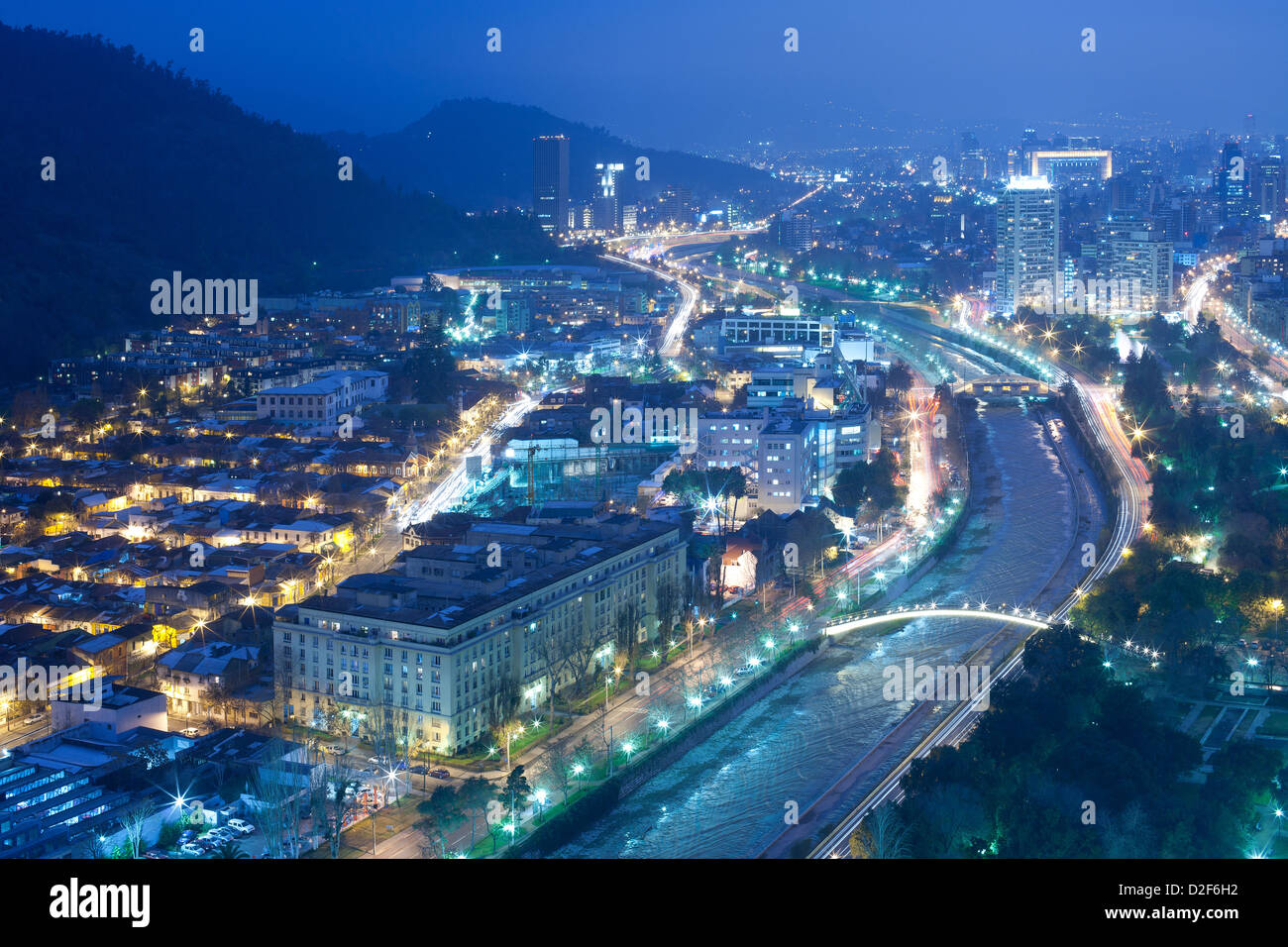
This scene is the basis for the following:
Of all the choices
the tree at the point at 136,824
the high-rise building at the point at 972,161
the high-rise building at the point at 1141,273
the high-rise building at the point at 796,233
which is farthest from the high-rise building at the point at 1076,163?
the tree at the point at 136,824

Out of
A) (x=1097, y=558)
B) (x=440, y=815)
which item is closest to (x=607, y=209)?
(x=1097, y=558)

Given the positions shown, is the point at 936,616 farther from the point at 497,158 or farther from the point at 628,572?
the point at 497,158

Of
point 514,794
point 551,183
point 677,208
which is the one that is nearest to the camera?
point 514,794

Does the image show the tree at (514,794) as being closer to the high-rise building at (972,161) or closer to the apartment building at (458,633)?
the apartment building at (458,633)

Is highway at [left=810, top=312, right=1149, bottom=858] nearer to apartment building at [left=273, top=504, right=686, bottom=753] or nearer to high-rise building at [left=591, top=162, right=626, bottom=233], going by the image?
apartment building at [left=273, top=504, right=686, bottom=753]
